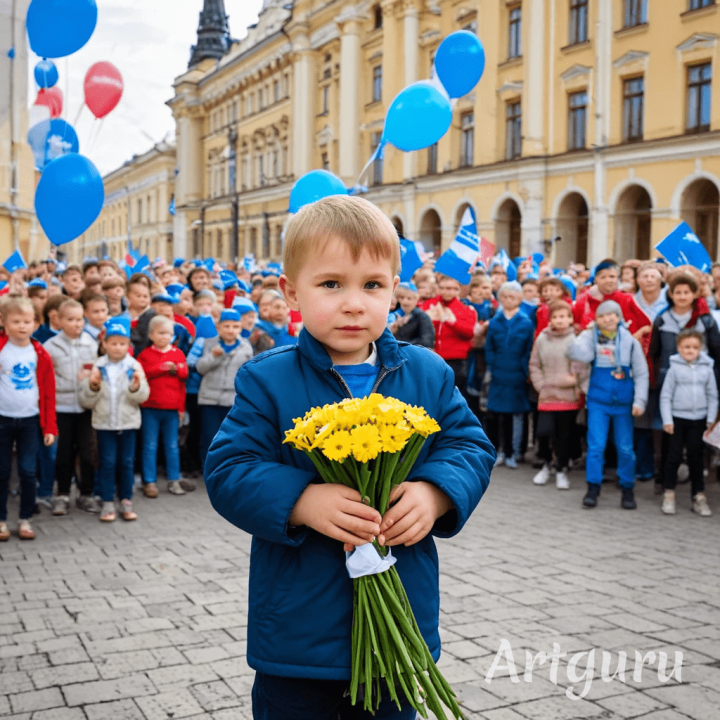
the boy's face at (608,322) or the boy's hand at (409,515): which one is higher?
the boy's face at (608,322)

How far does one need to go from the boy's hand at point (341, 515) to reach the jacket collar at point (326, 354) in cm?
32

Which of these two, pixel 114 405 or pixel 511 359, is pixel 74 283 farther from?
pixel 511 359

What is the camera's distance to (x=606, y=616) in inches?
182

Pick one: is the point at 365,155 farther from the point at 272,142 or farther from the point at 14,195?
the point at 14,195

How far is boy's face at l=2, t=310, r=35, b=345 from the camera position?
623cm

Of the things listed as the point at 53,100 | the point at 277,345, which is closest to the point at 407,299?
the point at 277,345

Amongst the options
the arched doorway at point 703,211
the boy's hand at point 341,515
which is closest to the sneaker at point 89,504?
the boy's hand at point 341,515

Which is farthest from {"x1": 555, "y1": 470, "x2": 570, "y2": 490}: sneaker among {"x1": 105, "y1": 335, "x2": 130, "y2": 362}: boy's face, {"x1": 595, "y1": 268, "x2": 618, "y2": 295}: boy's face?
{"x1": 105, "y1": 335, "x2": 130, "y2": 362}: boy's face

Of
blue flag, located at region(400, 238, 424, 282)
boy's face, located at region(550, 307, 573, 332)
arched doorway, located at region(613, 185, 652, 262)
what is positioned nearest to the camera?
boy's face, located at region(550, 307, 573, 332)

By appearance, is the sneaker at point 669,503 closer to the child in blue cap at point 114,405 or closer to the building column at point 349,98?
the child in blue cap at point 114,405

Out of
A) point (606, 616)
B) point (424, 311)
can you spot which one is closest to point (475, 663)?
point (606, 616)

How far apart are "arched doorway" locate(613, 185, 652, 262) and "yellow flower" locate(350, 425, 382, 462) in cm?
2631

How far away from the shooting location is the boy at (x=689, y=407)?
7285mm

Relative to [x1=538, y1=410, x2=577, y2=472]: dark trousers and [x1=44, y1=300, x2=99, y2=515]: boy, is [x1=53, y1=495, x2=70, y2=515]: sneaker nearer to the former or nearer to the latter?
[x1=44, y1=300, x2=99, y2=515]: boy
